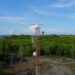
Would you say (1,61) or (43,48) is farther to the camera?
(43,48)

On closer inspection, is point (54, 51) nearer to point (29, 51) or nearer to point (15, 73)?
point (29, 51)

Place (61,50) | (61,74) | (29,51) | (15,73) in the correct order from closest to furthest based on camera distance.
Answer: (61,74)
(15,73)
(29,51)
(61,50)

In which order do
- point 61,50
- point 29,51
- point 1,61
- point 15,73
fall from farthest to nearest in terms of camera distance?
point 61,50 → point 29,51 → point 1,61 → point 15,73

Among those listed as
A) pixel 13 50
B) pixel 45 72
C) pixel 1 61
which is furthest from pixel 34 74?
pixel 13 50

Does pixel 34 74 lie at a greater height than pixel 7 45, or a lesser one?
lesser

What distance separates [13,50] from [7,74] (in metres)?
3.72

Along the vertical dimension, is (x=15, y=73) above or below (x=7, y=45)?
below

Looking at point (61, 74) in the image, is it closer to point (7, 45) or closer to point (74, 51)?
point (7, 45)

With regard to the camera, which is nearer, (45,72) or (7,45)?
(45,72)

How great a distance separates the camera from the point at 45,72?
7391 millimetres

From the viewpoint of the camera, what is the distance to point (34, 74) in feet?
22.5

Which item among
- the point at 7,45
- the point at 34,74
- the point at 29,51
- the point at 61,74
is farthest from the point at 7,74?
the point at 29,51

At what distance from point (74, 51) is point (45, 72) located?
496 cm

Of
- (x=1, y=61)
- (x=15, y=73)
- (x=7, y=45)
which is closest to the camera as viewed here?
(x=15, y=73)
